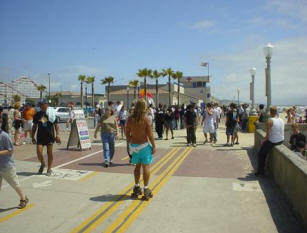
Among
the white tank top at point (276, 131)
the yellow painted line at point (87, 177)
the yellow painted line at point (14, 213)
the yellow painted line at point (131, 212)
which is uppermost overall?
the white tank top at point (276, 131)

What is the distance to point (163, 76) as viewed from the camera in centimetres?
7425

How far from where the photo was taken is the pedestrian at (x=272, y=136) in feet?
24.1

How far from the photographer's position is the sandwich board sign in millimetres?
11914

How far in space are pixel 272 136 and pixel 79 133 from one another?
7.12 m

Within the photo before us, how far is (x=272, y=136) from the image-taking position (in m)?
7.41

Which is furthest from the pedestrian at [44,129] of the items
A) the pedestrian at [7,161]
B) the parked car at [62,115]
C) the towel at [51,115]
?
the parked car at [62,115]

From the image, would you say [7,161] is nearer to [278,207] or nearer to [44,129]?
[44,129]

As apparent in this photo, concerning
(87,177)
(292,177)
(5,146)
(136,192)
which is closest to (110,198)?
(136,192)

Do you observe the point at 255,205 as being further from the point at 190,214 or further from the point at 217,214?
the point at 190,214

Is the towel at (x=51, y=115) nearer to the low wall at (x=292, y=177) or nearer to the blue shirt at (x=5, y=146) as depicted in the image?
the blue shirt at (x=5, y=146)

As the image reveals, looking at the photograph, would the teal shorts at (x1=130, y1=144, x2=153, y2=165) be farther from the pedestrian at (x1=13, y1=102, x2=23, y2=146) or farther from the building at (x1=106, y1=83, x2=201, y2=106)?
the building at (x1=106, y1=83, x2=201, y2=106)

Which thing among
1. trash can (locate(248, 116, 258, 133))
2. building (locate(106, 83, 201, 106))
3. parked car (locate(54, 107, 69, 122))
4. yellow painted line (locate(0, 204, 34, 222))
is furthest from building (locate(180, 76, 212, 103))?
yellow painted line (locate(0, 204, 34, 222))

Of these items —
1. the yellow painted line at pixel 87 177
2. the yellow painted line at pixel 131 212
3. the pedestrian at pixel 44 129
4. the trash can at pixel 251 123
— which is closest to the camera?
the yellow painted line at pixel 131 212

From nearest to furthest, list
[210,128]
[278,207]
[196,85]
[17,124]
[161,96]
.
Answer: [278,207]
[17,124]
[210,128]
[161,96]
[196,85]
